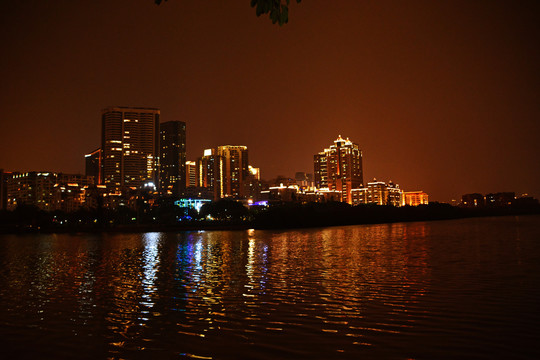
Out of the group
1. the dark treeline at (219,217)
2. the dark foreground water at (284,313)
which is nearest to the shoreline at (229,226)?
the dark treeline at (219,217)

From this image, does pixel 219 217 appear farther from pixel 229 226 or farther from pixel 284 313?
pixel 284 313

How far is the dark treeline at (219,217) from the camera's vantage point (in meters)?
136

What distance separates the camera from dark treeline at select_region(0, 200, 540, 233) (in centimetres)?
13638

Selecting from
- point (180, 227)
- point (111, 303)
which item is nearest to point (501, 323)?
point (111, 303)

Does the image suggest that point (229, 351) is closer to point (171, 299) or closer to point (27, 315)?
point (171, 299)

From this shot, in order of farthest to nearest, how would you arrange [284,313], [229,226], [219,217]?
[219,217], [229,226], [284,313]

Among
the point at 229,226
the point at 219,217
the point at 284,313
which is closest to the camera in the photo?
the point at 284,313

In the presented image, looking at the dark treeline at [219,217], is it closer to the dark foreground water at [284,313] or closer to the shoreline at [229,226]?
the shoreline at [229,226]

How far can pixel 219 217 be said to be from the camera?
602 feet

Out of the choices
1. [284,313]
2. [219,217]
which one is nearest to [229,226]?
[219,217]

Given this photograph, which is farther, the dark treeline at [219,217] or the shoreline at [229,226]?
the dark treeline at [219,217]

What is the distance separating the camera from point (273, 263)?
32.1 metres

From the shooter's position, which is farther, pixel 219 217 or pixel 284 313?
pixel 219 217

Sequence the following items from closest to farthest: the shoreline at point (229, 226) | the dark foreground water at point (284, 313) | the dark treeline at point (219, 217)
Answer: the dark foreground water at point (284, 313) → the shoreline at point (229, 226) → the dark treeline at point (219, 217)
